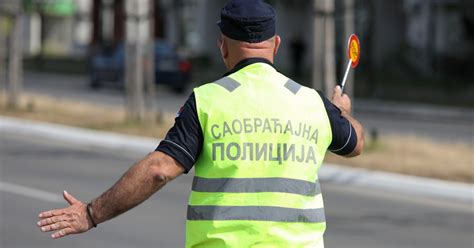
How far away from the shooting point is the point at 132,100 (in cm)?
1988

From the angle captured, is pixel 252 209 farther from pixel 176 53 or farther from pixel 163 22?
pixel 163 22

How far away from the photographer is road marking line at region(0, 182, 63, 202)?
12.3 meters

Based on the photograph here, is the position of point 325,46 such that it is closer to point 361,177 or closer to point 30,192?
point 361,177

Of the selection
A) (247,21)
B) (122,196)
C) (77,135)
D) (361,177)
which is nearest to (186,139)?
(122,196)

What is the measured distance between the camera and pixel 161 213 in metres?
11.5

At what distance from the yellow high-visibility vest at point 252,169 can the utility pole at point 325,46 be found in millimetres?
12244

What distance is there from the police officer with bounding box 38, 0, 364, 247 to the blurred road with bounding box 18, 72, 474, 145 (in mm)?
16513

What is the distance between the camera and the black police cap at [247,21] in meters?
3.97

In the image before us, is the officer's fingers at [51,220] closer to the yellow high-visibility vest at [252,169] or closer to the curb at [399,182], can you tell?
the yellow high-visibility vest at [252,169]

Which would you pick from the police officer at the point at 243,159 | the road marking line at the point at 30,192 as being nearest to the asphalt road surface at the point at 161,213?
the road marking line at the point at 30,192

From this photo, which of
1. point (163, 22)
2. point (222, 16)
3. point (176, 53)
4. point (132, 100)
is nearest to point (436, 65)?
point (176, 53)

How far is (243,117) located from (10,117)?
61.3ft

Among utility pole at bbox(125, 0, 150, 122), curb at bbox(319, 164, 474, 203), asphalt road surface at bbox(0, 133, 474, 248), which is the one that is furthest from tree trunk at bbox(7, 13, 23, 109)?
curb at bbox(319, 164, 474, 203)

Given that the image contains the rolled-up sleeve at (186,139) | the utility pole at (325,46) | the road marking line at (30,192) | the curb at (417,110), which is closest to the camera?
the rolled-up sleeve at (186,139)
